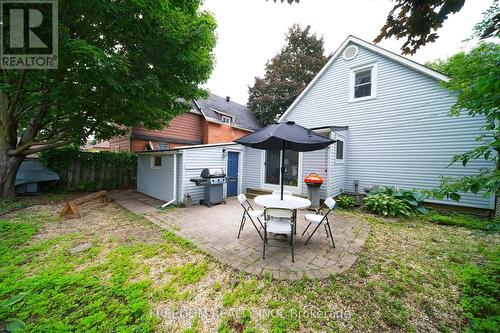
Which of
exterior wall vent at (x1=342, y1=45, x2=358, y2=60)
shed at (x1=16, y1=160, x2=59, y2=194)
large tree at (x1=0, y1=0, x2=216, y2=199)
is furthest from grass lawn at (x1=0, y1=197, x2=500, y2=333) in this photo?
exterior wall vent at (x1=342, y1=45, x2=358, y2=60)

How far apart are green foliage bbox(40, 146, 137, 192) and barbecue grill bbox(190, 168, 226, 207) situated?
612cm

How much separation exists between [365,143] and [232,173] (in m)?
6.17

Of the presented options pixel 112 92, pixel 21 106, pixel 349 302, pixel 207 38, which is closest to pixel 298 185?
pixel 349 302

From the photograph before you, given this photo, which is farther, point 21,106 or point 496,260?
point 21,106

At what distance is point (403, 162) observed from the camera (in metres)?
7.32

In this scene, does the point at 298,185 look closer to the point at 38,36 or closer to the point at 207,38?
the point at 207,38

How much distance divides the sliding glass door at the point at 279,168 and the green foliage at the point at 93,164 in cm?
792

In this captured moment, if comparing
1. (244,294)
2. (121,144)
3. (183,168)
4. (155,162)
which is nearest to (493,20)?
(244,294)

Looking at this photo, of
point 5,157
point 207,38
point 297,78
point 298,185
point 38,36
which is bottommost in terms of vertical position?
point 298,185

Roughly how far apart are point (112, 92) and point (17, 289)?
15.9 ft

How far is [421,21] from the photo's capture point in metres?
2.44

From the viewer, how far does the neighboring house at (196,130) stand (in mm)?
11944

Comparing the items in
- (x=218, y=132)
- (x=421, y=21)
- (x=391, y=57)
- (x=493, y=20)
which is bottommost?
(x=493, y=20)

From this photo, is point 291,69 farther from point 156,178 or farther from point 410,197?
point 156,178
